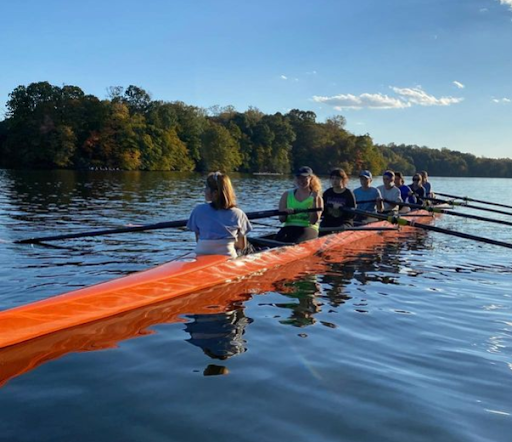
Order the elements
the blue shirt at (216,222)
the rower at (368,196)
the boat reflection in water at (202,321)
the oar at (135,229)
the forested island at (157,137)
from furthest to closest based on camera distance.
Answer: the forested island at (157,137) → the rower at (368,196) → the oar at (135,229) → the blue shirt at (216,222) → the boat reflection in water at (202,321)

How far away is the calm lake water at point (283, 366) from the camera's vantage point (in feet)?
10.6

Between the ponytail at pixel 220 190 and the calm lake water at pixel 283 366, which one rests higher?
the ponytail at pixel 220 190

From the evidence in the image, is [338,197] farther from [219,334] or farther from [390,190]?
[219,334]

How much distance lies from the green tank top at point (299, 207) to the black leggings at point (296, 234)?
0.08 metres

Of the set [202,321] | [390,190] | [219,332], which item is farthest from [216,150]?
[219,332]

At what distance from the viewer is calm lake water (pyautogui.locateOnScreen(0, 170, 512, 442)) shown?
324cm

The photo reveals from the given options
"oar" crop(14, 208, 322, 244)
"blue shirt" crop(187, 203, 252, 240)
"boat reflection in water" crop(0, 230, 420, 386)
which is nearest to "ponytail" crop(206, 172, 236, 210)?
"blue shirt" crop(187, 203, 252, 240)

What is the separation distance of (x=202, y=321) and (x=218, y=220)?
167 cm

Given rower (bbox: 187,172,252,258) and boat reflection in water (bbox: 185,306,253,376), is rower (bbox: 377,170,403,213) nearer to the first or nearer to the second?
rower (bbox: 187,172,252,258)

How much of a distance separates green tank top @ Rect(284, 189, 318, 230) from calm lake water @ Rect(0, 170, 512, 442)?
1.35 m

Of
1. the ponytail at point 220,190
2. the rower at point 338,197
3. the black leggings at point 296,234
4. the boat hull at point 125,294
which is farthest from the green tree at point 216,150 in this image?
the ponytail at point 220,190

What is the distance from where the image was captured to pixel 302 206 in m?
9.02

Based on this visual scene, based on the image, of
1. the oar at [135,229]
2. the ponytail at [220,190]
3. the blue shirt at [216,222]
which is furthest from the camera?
the oar at [135,229]

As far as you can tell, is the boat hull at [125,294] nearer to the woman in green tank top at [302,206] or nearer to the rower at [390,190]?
the woman in green tank top at [302,206]
